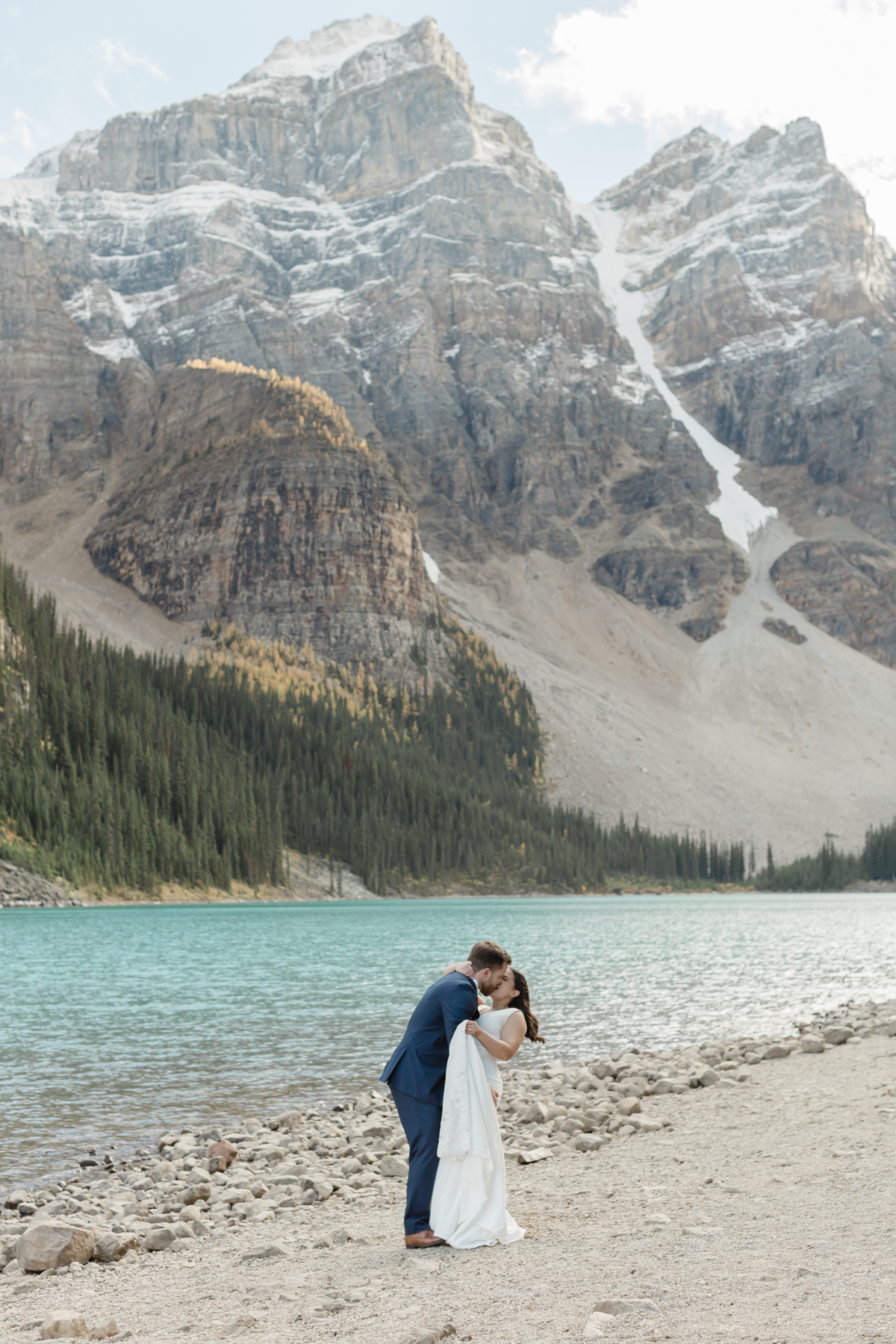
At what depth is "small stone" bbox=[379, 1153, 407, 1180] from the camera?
43.3 feet

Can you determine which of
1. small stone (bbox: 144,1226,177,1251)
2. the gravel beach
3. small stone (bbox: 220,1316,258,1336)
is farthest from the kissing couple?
small stone (bbox: 144,1226,177,1251)

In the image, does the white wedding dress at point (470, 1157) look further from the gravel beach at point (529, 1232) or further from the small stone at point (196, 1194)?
the small stone at point (196, 1194)

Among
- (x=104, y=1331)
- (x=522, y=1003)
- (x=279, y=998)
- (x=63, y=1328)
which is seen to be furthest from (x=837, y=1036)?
(x=63, y=1328)

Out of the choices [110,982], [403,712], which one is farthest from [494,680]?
[110,982]

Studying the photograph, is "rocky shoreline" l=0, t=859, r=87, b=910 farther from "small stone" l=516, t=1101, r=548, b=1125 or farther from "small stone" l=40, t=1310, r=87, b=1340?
"small stone" l=40, t=1310, r=87, b=1340

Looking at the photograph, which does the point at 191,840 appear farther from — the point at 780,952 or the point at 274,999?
the point at 274,999

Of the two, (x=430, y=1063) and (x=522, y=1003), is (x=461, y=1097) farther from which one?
(x=522, y=1003)

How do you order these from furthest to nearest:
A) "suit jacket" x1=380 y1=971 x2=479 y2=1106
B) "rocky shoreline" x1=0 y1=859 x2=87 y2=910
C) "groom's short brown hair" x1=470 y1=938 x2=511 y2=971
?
"rocky shoreline" x1=0 y1=859 x2=87 y2=910
"groom's short brown hair" x1=470 y1=938 x2=511 y2=971
"suit jacket" x1=380 y1=971 x2=479 y2=1106

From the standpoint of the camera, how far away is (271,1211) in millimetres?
11508

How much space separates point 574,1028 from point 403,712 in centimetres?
14810

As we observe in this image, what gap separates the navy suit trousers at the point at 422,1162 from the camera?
32.3ft

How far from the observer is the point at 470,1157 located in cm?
966

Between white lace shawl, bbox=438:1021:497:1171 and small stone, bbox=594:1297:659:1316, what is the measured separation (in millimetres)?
2414

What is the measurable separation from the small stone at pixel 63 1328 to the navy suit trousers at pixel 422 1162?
3144 mm
